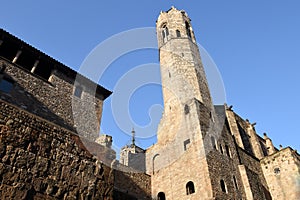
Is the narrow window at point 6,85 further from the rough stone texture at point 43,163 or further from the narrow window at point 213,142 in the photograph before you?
the narrow window at point 213,142

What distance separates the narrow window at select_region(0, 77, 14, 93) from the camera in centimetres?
1274

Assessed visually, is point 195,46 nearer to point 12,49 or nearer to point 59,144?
point 12,49

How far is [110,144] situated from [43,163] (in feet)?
14.9

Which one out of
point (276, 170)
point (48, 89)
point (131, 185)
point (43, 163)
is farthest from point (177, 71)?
point (43, 163)

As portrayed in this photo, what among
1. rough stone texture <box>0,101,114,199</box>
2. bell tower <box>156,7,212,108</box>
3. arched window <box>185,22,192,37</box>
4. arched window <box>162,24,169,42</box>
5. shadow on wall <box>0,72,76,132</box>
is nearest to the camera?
rough stone texture <box>0,101,114,199</box>

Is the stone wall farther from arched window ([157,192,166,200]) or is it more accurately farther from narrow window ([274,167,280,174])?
narrow window ([274,167,280,174])

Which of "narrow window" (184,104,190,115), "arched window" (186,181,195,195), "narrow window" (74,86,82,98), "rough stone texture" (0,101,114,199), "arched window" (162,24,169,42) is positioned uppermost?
"arched window" (162,24,169,42)

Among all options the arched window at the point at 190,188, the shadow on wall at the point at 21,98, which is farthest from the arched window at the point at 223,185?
the shadow on wall at the point at 21,98

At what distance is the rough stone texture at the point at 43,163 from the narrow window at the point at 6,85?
17.2ft

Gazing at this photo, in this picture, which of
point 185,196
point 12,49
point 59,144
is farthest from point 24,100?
point 185,196

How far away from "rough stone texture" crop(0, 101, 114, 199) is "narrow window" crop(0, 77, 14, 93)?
207 inches

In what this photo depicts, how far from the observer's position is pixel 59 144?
9.05 metres

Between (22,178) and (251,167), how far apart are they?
18.6 m

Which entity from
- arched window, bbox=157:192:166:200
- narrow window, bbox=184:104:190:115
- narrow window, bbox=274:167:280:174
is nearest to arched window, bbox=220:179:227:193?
arched window, bbox=157:192:166:200
